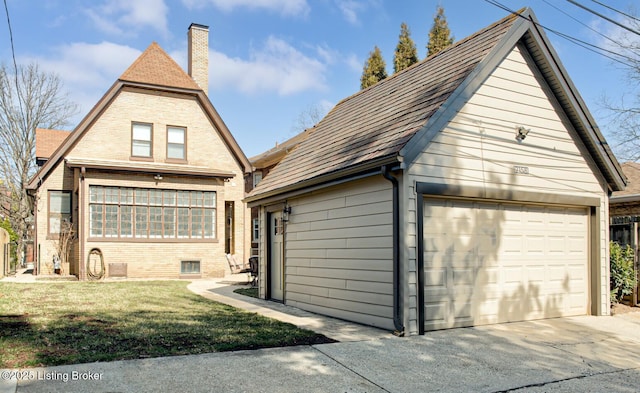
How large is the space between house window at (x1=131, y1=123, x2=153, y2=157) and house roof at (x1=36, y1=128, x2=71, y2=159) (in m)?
8.01

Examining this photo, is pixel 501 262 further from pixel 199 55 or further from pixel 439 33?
pixel 439 33

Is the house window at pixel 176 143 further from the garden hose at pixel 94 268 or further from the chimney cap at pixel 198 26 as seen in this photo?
the chimney cap at pixel 198 26

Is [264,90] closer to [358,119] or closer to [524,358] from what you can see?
[358,119]

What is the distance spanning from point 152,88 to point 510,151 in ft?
53.5

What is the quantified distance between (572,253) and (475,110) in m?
3.65

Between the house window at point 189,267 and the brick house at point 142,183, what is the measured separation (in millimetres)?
40

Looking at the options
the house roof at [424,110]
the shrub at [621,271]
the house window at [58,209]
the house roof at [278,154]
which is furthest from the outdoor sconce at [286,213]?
the house roof at [278,154]

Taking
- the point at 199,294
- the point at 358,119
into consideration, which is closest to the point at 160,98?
the point at 199,294

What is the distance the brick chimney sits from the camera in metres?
24.4

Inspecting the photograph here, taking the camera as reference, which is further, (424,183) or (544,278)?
(544,278)

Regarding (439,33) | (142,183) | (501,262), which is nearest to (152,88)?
(142,183)

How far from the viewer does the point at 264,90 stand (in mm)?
29250

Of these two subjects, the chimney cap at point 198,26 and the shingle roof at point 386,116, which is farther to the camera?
the chimney cap at point 198,26

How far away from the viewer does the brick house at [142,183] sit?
63.0 ft
